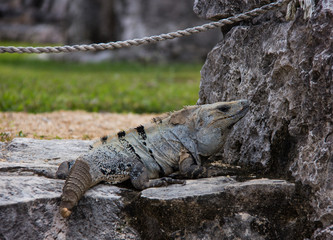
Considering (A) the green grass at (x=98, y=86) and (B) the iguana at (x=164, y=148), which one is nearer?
(B) the iguana at (x=164, y=148)

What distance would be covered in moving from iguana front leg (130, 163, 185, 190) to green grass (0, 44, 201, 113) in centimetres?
514

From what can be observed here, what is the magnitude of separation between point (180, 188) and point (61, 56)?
14824mm

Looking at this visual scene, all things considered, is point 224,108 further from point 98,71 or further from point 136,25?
point 136,25

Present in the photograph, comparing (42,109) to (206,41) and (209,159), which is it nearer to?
(209,159)

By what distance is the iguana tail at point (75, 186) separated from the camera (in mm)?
3762

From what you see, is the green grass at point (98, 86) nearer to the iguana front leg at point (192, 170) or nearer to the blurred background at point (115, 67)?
the blurred background at point (115, 67)

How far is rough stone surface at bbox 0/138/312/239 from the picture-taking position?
12.2ft

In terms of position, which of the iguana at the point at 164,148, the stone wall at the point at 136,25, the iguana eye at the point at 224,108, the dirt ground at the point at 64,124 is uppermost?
the stone wall at the point at 136,25

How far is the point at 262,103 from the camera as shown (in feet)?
14.0

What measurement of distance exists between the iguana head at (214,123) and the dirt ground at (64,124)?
2.92m

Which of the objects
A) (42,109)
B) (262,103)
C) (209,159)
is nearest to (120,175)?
(209,159)

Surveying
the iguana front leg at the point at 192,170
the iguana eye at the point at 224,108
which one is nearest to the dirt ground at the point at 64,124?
the iguana front leg at the point at 192,170

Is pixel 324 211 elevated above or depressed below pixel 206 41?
below

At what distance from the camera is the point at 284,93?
3988mm
